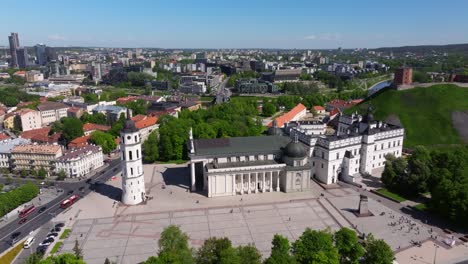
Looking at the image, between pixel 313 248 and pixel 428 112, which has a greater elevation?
pixel 428 112

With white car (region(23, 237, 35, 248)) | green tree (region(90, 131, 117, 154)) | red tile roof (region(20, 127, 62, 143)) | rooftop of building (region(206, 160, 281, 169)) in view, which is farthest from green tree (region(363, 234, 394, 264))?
red tile roof (region(20, 127, 62, 143))

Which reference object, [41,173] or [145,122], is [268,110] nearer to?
[145,122]

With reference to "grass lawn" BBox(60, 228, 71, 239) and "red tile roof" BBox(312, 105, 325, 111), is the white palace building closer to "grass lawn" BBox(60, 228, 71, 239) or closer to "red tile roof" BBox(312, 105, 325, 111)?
"grass lawn" BBox(60, 228, 71, 239)

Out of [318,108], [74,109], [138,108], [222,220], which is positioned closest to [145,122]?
[138,108]

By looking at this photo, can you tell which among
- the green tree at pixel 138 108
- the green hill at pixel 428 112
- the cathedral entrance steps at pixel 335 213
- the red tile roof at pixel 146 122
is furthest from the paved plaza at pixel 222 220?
the green tree at pixel 138 108

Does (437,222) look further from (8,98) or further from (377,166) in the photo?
(8,98)

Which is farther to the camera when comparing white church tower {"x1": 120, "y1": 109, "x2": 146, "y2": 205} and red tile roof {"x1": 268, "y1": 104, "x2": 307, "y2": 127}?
red tile roof {"x1": 268, "y1": 104, "x2": 307, "y2": 127}

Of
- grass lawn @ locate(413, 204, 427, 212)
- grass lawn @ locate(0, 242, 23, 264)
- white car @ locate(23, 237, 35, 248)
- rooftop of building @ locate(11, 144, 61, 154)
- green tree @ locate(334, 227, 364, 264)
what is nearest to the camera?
green tree @ locate(334, 227, 364, 264)
